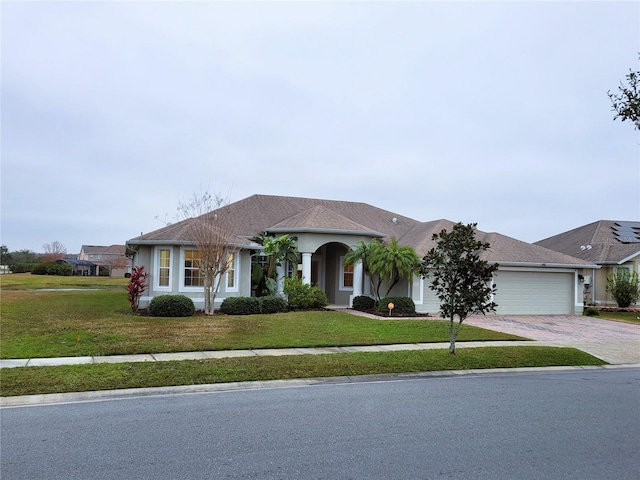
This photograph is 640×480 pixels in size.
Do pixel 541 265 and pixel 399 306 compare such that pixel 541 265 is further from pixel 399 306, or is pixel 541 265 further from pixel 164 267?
pixel 164 267

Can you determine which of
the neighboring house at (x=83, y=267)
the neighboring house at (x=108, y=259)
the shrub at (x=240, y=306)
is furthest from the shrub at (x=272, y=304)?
the neighboring house at (x=83, y=267)

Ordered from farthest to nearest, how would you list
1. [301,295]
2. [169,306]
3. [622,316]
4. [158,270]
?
[622,316] → [301,295] → [158,270] → [169,306]

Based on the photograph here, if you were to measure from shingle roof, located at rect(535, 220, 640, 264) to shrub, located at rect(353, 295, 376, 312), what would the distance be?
16.5 meters

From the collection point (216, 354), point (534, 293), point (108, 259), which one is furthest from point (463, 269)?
point (108, 259)

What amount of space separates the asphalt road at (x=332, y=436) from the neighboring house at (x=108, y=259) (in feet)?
218

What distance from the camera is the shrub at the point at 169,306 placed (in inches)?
733

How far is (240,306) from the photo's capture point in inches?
782

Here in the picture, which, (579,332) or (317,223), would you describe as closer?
(579,332)

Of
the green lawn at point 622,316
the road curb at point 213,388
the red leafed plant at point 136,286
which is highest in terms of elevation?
the red leafed plant at point 136,286

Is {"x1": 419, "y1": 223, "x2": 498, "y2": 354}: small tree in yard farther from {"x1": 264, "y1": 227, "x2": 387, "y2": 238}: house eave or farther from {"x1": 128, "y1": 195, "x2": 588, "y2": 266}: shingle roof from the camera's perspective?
{"x1": 264, "y1": 227, "x2": 387, "y2": 238}: house eave

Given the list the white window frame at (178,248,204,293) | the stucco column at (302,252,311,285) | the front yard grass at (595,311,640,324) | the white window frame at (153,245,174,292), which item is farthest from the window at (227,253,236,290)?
the front yard grass at (595,311,640,324)

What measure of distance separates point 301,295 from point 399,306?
13.8 feet

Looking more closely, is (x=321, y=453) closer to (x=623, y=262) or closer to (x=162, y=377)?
(x=162, y=377)

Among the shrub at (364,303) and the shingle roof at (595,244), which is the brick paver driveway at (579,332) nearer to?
the shrub at (364,303)
